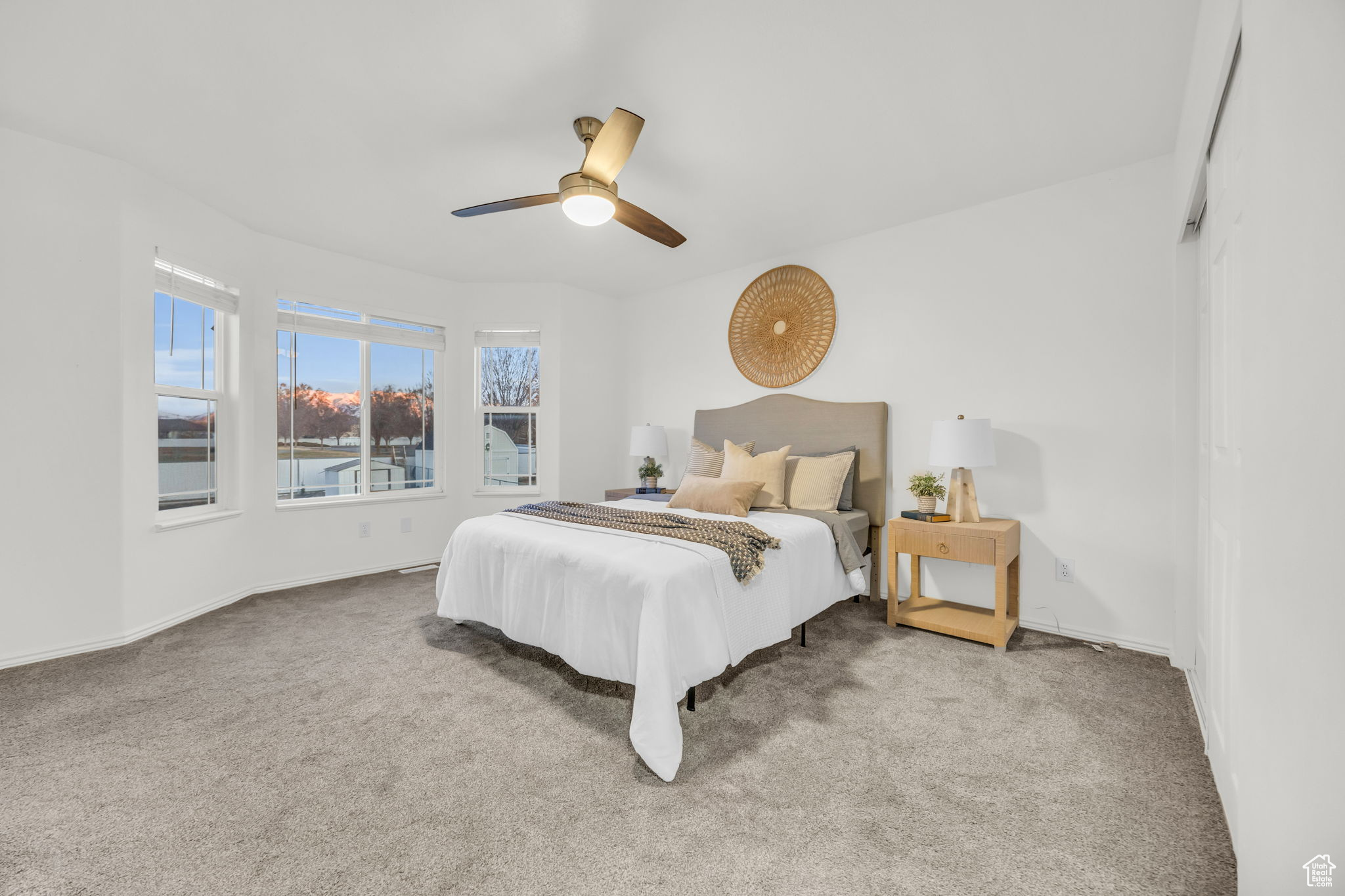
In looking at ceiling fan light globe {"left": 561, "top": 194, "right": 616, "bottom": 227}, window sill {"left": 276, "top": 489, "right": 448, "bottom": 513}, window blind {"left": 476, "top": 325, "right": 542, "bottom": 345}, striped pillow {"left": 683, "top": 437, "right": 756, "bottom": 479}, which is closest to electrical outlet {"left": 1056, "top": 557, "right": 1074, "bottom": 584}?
striped pillow {"left": 683, "top": 437, "right": 756, "bottom": 479}

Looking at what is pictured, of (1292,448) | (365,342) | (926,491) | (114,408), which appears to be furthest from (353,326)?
(1292,448)

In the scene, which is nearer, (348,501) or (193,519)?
(193,519)

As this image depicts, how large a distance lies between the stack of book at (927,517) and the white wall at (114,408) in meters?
4.17

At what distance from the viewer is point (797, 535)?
2754 millimetres

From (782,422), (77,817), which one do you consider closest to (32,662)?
(77,817)

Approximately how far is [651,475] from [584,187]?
2.72 metres

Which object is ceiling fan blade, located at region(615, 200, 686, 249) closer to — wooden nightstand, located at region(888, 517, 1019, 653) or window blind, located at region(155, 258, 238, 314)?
wooden nightstand, located at region(888, 517, 1019, 653)

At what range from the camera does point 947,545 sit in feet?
9.73

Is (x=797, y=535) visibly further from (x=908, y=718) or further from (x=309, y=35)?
(x=309, y=35)

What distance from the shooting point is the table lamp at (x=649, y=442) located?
4.64 m

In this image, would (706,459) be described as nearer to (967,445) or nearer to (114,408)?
(967,445)

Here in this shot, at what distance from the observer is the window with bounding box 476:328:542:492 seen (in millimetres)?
5059

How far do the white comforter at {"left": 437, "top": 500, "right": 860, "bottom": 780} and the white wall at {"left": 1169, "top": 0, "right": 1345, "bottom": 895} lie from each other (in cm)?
140

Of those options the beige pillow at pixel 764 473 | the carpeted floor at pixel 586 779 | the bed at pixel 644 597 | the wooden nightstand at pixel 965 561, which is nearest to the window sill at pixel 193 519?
the carpeted floor at pixel 586 779
